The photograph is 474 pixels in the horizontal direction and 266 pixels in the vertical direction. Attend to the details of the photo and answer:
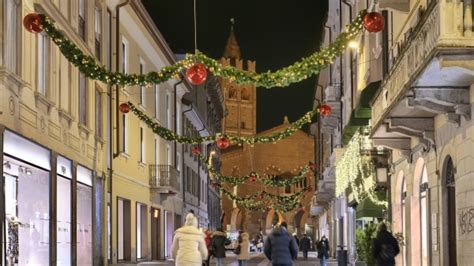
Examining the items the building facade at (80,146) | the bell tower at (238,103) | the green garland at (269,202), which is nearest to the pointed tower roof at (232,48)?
the bell tower at (238,103)

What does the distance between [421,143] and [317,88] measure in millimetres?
44791

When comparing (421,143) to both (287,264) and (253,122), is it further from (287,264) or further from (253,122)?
(253,122)

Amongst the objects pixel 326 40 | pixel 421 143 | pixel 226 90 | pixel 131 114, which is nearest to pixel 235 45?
pixel 226 90

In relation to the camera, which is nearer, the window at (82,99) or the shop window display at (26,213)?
the shop window display at (26,213)

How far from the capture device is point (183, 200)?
52.4m

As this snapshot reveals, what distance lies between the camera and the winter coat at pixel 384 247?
16234 mm

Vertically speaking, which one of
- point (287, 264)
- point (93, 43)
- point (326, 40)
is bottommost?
point (287, 264)

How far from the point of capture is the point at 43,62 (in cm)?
2214

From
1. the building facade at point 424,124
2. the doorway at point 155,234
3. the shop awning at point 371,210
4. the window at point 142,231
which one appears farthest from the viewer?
the doorway at point 155,234

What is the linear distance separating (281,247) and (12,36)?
7171mm

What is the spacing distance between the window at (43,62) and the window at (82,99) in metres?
3.96

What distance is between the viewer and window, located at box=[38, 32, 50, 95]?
2166cm

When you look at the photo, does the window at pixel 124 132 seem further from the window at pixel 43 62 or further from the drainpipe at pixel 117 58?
the window at pixel 43 62

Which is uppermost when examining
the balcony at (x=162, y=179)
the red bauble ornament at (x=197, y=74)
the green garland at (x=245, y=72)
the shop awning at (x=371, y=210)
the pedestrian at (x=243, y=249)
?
the green garland at (x=245, y=72)
